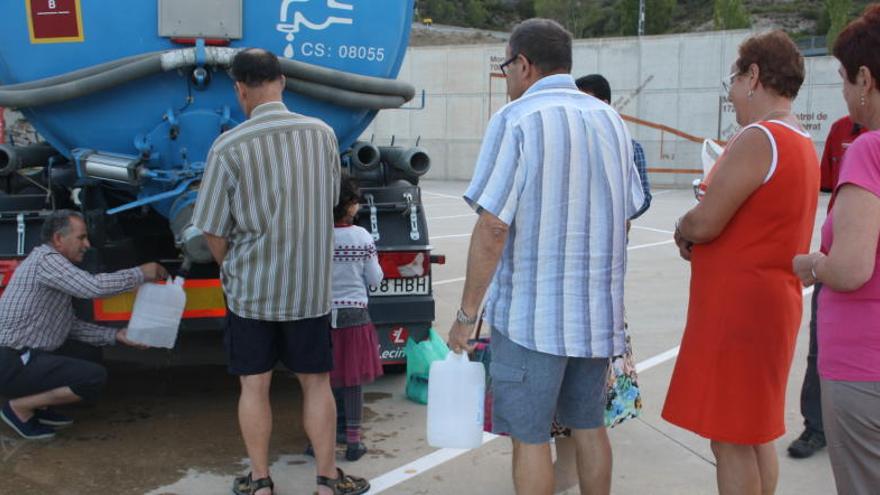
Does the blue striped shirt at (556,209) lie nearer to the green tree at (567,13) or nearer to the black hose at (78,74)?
the black hose at (78,74)

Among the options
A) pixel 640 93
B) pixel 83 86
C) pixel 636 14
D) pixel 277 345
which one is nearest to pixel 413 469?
pixel 277 345

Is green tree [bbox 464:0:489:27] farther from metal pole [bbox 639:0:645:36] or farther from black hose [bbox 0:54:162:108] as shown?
black hose [bbox 0:54:162:108]

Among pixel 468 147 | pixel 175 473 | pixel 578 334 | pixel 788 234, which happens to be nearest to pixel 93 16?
pixel 175 473

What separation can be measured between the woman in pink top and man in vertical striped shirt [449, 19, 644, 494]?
2.19ft

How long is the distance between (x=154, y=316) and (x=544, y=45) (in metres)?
2.49

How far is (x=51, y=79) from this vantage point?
4.22 meters

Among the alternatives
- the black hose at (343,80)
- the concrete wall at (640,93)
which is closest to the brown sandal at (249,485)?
the black hose at (343,80)

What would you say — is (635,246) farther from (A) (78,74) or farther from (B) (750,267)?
(B) (750,267)

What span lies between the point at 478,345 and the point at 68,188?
285 cm

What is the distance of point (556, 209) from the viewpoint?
2.81 m

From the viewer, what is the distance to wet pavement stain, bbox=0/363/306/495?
13.0 feet

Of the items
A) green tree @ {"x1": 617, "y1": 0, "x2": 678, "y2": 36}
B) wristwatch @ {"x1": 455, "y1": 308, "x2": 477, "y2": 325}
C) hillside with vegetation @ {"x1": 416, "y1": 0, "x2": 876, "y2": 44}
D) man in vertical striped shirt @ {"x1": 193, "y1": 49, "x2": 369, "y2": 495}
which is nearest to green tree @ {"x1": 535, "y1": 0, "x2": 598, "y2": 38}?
hillside with vegetation @ {"x1": 416, "y1": 0, "x2": 876, "y2": 44}

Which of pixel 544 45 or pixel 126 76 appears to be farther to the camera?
pixel 126 76

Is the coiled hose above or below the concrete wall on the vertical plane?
above
